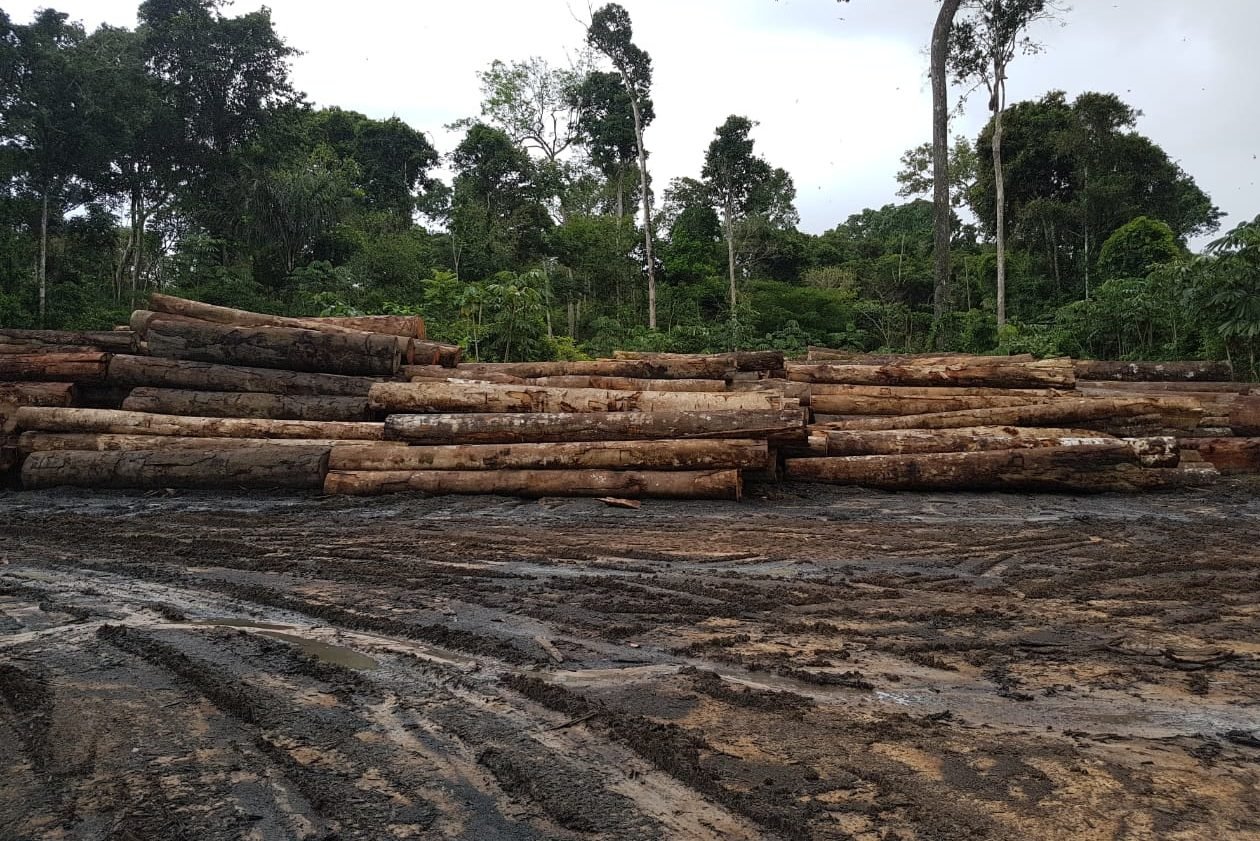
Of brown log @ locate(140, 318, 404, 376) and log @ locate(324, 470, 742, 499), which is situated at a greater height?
brown log @ locate(140, 318, 404, 376)

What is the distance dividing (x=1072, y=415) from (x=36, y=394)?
39.9 feet

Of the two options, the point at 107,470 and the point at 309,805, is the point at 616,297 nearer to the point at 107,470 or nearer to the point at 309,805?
the point at 107,470

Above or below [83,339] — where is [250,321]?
above

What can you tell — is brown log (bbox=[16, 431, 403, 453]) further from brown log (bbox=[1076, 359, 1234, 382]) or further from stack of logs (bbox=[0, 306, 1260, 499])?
brown log (bbox=[1076, 359, 1234, 382])

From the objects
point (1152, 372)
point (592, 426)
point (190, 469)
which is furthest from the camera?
point (1152, 372)

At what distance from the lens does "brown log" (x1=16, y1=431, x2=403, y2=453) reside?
28.9 feet

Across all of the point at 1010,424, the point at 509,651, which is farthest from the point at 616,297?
the point at 509,651

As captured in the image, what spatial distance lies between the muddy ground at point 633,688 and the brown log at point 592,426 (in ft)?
7.35

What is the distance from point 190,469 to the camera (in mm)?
8430

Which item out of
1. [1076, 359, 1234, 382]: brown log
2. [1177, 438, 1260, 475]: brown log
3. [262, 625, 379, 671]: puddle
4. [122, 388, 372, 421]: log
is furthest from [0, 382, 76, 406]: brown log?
[1076, 359, 1234, 382]: brown log

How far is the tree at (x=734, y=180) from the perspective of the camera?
28172 millimetres

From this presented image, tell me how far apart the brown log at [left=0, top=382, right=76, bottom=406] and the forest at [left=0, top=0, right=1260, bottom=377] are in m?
8.82

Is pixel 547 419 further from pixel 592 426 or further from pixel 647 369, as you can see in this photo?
pixel 647 369

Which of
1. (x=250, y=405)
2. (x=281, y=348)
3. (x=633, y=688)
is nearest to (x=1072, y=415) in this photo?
(x=633, y=688)
